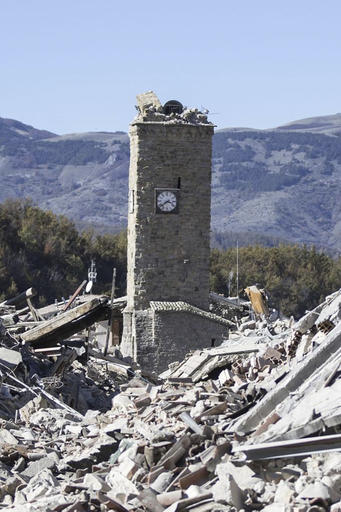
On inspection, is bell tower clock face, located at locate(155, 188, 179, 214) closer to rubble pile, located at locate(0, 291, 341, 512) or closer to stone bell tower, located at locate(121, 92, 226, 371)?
stone bell tower, located at locate(121, 92, 226, 371)

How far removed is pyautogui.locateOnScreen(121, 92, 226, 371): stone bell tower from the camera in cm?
4228

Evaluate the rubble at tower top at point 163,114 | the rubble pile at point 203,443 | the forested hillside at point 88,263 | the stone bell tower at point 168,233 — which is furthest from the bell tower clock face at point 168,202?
the rubble pile at point 203,443

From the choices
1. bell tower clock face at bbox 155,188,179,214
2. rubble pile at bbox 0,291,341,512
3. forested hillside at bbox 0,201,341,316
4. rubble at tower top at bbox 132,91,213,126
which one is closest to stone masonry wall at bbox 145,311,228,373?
bell tower clock face at bbox 155,188,179,214

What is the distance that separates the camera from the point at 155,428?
611 inches

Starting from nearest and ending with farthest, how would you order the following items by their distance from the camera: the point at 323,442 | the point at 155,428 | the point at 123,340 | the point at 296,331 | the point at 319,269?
the point at 323,442 → the point at 155,428 → the point at 296,331 → the point at 123,340 → the point at 319,269

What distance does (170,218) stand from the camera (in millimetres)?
43344

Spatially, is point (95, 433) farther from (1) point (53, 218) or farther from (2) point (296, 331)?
(1) point (53, 218)

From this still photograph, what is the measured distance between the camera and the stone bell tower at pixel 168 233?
139 ft

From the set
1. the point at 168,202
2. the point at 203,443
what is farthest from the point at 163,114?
the point at 203,443

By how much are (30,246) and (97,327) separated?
98.1 ft

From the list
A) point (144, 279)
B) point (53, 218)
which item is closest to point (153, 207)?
point (144, 279)

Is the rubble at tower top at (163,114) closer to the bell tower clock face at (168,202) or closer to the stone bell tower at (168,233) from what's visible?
the stone bell tower at (168,233)

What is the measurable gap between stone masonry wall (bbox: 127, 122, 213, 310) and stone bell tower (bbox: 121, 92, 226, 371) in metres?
0.03

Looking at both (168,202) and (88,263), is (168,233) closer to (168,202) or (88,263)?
(168,202)
